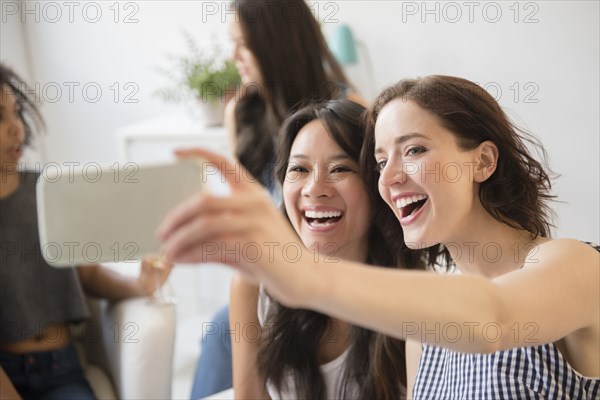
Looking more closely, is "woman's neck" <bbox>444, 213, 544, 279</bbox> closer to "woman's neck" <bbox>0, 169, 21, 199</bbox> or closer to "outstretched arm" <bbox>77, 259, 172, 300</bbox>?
"outstretched arm" <bbox>77, 259, 172, 300</bbox>

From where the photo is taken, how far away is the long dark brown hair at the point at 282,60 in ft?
5.93

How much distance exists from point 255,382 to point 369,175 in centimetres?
47

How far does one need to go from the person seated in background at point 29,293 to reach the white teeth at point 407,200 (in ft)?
2.71

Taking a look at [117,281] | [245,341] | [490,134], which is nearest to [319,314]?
[245,341]

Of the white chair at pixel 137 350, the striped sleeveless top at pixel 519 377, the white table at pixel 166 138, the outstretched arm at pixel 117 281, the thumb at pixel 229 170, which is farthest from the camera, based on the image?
the white table at pixel 166 138

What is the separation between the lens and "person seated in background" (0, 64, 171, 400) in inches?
62.7

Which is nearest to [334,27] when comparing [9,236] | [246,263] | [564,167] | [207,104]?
[207,104]

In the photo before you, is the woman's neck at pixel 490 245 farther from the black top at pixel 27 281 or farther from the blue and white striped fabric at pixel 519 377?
the black top at pixel 27 281

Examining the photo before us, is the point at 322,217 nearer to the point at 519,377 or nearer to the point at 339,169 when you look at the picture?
the point at 339,169

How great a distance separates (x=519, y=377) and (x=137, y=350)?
90cm

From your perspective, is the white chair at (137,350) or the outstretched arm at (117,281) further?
the outstretched arm at (117,281)

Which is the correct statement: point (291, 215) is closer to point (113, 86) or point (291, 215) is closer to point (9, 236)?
point (9, 236)

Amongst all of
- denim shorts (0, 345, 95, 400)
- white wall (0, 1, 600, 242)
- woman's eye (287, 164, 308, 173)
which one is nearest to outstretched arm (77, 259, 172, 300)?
denim shorts (0, 345, 95, 400)

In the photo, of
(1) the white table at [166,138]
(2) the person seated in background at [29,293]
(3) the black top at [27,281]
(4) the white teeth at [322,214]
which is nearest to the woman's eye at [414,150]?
(4) the white teeth at [322,214]
